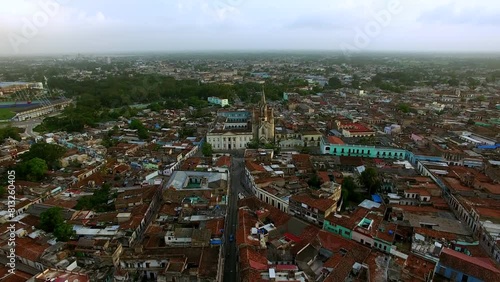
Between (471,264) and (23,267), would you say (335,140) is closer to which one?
(471,264)

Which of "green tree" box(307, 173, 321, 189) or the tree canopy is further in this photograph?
"green tree" box(307, 173, 321, 189)

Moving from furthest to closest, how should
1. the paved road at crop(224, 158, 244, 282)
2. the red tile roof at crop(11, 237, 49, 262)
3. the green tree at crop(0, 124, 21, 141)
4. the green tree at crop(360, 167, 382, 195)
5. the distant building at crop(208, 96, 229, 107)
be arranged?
the distant building at crop(208, 96, 229, 107) < the green tree at crop(0, 124, 21, 141) < the green tree at crop(360, 167, 382, 195) < the paved road at crop(224, 158, 244, 282) < the red tile roof at crop(11, 237, 49, 262)

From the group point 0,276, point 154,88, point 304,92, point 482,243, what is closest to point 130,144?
point 0,276

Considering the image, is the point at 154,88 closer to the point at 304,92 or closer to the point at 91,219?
the point at 304,92

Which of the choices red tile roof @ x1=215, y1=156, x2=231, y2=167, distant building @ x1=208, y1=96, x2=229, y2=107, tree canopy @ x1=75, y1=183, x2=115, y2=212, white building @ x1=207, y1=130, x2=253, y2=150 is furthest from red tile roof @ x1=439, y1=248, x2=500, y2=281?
distant building @ x1=208, y1=96, x2=229, y2=107

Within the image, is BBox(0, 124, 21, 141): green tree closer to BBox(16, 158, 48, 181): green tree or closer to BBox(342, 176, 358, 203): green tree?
BBox(16, 158, 48, 181): green tree

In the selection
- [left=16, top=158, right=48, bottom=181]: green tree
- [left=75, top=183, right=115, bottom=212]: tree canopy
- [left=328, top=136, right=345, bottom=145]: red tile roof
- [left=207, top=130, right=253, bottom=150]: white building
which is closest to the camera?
[left=75, top=183, right=115, bottom=212]: tree canopy

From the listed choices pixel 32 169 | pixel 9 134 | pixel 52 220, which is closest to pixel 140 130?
pixel 32 169
